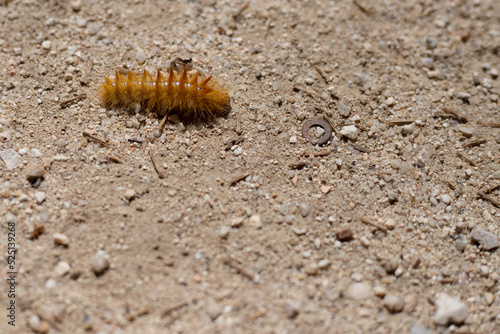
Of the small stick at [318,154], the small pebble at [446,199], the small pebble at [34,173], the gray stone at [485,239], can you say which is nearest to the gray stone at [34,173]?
the small pebble at [34,173]

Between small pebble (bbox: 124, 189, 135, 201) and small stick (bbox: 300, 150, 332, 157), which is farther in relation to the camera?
small stick (bbox: 300, 150, 332, 157)

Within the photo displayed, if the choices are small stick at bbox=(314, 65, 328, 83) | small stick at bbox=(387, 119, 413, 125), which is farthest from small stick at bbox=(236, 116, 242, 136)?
small stick at bbox=(387, 119, 413, 125)

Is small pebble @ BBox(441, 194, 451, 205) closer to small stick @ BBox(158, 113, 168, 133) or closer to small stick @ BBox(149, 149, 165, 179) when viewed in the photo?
small stick @ BBox(149, 149, 165, 179)

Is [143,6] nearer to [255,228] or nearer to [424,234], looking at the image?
[255,228]

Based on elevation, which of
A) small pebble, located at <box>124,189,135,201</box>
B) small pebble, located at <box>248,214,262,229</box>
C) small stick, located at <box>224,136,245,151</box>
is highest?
small stick, located at <box>224,136,245,151</box>

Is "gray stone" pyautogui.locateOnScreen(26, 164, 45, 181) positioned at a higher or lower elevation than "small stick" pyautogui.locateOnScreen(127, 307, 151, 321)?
higher

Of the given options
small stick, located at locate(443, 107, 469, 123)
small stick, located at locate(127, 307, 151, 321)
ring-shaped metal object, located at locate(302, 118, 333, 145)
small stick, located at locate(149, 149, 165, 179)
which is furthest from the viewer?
small stick, located at locate(443, 107, 469, 123)
